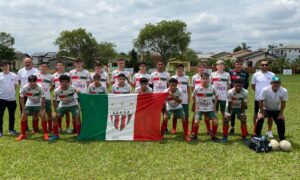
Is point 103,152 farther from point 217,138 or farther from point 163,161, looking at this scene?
point 217,138

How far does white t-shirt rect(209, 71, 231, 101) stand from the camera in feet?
31.9

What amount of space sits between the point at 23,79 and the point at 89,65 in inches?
3481

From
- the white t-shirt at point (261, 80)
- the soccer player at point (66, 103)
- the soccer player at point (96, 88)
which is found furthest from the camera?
the soccer player at point (96, 88)

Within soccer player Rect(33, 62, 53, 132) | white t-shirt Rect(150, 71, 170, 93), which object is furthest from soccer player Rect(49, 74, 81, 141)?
white t-shirt Rect(150, 71, 170, 93)

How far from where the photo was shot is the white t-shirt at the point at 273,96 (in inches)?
344

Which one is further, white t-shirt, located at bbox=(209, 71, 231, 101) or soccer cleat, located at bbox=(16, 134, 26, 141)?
white t-shirt, located at bbox=(209, 71, 231, 101)

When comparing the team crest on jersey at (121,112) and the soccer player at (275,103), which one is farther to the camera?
the team crest on jersey at (121,112)

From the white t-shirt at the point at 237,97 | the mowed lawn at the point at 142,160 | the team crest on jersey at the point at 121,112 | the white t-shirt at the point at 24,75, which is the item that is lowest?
the mowed lawn at the point at 142,160

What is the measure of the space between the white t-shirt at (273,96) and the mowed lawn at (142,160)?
1110 millimetres

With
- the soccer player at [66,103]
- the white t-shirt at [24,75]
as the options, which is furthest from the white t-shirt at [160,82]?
the white t-shirt at [24,75]

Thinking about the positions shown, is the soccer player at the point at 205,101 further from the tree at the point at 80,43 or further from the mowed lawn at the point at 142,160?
the tree at the point at 80,43

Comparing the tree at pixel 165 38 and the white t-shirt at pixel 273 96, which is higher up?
the tree at pixel 165 38

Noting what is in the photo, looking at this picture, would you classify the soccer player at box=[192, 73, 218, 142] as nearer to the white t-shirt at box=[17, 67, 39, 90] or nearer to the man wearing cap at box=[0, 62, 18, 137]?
the white t-shirt at box=[17, 67, 39, 90]

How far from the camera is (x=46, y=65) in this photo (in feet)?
34.0
